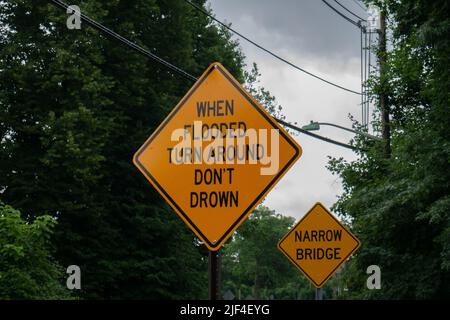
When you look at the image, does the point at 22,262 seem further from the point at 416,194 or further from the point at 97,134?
the point at 97,134

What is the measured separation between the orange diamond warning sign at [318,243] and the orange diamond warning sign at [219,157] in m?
7.36

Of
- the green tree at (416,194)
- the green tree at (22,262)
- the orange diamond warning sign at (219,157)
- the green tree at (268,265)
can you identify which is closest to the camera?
the orange diamond warning sign at (219,157)

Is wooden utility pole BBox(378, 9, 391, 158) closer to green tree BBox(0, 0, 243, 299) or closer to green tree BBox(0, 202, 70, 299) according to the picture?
green tree BBox(0, 0, 243, 299)

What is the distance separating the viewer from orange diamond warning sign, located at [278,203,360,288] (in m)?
13.8

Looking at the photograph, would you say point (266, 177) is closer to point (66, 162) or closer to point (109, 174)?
point (66, 162)

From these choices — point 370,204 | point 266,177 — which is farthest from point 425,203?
point 266,177

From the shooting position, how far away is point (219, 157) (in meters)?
6.63

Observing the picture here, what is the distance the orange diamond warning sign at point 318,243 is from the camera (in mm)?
13844

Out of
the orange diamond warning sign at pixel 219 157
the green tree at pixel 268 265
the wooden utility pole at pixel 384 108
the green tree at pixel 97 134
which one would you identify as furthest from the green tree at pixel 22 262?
the green tree at pixel 268 265

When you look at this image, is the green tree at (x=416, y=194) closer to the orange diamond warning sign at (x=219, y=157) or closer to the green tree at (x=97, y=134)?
the green tree at (x=97, y=134)

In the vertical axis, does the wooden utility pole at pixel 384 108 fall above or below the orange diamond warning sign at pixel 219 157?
above

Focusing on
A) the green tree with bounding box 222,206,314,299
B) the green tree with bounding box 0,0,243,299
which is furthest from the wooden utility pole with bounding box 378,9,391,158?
the green tree with bounding box 222,206,314,299

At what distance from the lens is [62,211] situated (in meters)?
27.5

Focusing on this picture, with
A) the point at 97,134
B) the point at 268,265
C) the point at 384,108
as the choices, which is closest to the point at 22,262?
the point at 97,134
